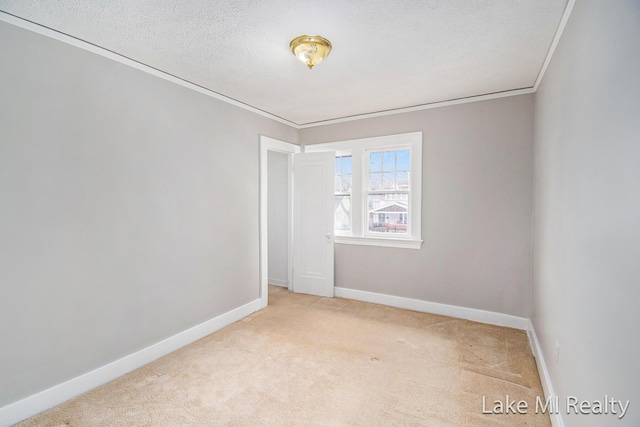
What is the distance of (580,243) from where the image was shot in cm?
157

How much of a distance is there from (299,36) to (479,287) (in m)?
3.25

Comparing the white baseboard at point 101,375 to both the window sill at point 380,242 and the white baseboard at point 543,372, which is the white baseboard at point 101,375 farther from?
the white baseboard at point 543,372

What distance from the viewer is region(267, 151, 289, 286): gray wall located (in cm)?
513

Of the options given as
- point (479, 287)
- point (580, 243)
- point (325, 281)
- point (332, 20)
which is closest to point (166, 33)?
point (332, 20)

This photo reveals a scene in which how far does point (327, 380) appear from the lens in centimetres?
249

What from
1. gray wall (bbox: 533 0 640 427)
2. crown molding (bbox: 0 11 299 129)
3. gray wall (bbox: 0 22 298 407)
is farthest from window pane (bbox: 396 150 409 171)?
gray wall (bbox: 0 22 298 407)

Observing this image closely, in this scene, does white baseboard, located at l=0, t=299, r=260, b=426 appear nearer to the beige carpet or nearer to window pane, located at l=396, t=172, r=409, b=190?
the beige carpet

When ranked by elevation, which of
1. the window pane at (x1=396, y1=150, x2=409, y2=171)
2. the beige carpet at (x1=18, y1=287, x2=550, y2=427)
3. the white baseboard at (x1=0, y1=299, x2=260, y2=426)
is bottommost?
the beige carpet at (x1=18, y1=287, x2=550, y2=427)

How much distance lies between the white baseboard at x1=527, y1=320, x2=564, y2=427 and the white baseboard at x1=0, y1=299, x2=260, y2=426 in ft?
9.84

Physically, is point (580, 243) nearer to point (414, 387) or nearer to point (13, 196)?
point (414, 387)

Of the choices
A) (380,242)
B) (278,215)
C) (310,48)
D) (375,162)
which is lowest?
(380,242)

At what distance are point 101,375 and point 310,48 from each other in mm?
2969

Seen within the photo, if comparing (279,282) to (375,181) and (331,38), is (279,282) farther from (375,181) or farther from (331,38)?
(331,38)

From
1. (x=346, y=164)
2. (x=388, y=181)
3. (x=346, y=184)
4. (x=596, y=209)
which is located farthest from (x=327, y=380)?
(x=346, y=164)
